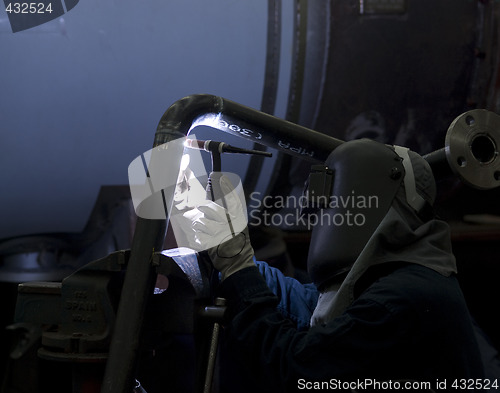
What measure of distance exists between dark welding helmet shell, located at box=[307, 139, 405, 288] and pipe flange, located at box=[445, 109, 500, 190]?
13 centimetres

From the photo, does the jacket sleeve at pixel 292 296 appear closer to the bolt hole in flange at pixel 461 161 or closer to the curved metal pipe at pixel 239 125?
the curved metal pipe at pixel 239 125

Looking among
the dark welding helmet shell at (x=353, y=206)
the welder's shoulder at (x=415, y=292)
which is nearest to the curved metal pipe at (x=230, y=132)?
the dark welding helmet shell at (x=353, y=206)

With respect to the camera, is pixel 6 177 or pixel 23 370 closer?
pixel 23 370

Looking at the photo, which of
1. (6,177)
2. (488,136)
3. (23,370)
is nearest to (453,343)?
(488,136)

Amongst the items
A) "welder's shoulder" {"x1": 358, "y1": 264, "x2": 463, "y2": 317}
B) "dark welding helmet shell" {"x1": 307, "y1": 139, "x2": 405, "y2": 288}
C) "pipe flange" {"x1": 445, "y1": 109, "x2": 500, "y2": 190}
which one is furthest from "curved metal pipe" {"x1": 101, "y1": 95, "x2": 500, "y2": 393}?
"welder's shoulder" {"x1": 358, "y1": 264, "x2": 463, "y2": 317}

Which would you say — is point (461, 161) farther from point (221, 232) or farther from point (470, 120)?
point (221, 232)

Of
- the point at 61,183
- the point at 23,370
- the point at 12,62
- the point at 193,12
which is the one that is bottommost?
the point at 23,370

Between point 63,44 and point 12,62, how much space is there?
0.13m

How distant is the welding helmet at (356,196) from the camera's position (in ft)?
3.67

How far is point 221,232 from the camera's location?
1.14 metres

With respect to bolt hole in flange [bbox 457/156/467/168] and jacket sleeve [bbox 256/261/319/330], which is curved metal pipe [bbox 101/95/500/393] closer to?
bolt hole in flange [bbox 457/156/467/168]

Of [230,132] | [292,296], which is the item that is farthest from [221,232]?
[292,296]

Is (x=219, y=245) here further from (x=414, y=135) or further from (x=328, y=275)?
(x=414, y=135)

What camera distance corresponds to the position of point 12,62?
58.1 inches
